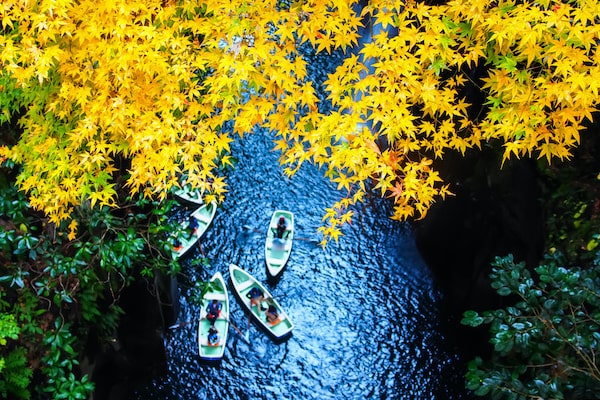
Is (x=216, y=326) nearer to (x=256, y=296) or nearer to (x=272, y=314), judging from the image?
(x=256, y=296)

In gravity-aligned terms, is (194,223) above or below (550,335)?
above

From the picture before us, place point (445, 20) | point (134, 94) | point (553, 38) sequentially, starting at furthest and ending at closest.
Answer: point (134, 94) < point (445, 20) < point (553, 38)

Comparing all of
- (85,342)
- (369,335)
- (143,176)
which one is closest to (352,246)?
(369,335)

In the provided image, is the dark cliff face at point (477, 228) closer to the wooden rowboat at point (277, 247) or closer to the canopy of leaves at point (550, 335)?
the wooden rowboat at point (277, 247)

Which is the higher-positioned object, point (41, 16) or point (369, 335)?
point (41, 16)

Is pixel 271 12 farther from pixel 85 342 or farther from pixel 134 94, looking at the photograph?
pixel 85 342

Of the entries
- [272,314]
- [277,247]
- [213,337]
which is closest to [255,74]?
[272,314]
